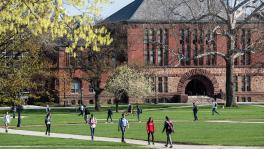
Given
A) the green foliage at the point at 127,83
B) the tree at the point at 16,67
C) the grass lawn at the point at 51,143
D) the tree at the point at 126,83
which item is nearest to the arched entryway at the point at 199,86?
the green foliage at the point at 127,83

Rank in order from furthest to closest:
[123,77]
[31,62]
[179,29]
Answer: [179,29] < [123,77] < [31,62]

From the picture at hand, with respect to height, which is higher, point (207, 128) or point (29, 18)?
point (29, 18)

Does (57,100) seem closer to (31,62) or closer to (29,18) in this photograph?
(31,62)

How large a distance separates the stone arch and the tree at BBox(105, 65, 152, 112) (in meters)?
13.0

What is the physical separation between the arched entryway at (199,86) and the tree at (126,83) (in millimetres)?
15836

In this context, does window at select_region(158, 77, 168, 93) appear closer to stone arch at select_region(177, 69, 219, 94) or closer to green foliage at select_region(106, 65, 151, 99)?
stone arch at select_region(177, 69, 219, 94)

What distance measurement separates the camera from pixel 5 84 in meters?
37.2

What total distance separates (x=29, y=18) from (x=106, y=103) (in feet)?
273

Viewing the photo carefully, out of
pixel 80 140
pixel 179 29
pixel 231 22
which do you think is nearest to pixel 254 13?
pixel 231 22

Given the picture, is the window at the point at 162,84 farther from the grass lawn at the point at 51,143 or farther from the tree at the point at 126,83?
the grass lawn at the point at 51,143

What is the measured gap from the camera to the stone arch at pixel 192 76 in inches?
3856

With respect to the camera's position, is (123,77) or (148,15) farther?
(148,15)

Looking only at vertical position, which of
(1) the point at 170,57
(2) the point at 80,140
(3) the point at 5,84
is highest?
(1) the point at 170,57

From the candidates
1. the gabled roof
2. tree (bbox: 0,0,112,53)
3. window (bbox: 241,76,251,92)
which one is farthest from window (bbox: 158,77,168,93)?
tree (bbox: 0,0,112,53)
